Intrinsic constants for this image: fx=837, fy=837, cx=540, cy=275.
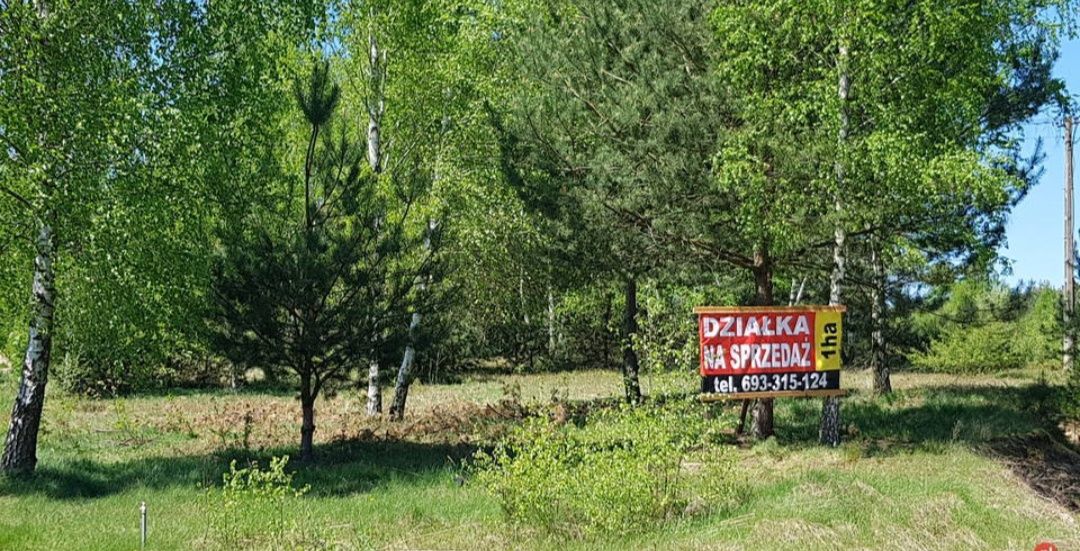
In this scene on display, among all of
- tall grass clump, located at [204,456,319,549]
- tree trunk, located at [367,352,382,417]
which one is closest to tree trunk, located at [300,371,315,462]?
tall grass clump, located at [204,456,319,549]

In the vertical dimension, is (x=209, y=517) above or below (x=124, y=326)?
below

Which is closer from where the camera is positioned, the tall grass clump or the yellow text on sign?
the tall grass clump

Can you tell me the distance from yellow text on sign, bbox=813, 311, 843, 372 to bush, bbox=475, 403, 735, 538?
3.95m

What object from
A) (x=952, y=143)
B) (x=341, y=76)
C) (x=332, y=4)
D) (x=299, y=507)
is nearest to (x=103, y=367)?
(x=341, y=76)

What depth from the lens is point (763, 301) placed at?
46.7 feet

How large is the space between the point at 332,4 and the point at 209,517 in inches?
499

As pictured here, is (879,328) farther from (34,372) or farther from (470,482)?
(34,372)

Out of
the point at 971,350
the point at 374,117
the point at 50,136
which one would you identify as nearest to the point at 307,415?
the point at 50,136

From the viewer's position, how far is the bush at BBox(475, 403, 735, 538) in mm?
8102

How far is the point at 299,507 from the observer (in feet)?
33.0

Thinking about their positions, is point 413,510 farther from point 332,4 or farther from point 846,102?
point 332,4

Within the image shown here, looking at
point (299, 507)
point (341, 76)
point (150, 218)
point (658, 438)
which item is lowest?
point (299, 507)

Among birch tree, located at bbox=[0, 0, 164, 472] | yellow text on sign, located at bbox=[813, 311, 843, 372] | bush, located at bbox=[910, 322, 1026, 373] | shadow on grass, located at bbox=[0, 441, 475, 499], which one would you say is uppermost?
birch tree, located at bbox=[0, 0, 164, 472]

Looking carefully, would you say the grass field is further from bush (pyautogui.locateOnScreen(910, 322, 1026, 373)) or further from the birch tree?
bush (pyautogui.locateOnScreen(910, 322, 1026, 373))
